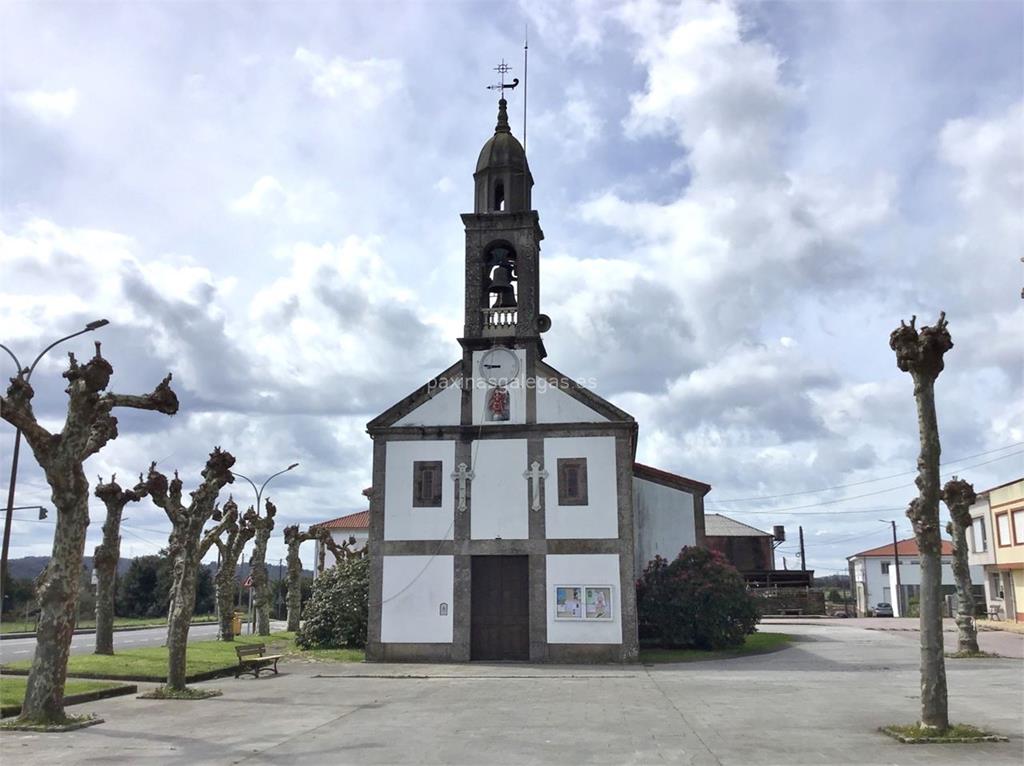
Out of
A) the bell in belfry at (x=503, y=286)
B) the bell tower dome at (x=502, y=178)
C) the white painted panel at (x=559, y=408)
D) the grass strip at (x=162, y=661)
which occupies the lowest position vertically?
the grass strip at (x=162, y=661)

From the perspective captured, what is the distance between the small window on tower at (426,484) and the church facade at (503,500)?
3 cm

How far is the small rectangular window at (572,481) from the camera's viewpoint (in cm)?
2678

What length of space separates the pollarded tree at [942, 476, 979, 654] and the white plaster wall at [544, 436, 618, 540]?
33.2ft

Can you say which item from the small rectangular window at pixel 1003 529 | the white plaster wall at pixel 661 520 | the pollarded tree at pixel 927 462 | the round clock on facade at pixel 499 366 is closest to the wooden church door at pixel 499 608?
the round clock on facade at pixel 499 366

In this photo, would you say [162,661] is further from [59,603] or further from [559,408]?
[559,408]

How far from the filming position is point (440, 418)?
92.0 feet

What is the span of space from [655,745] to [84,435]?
10.7 m

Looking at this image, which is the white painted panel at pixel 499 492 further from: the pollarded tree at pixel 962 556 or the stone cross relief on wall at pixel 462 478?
the pollarded tree at pixel 962 556

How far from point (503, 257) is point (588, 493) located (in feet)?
27.7

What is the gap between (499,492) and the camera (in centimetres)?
2711

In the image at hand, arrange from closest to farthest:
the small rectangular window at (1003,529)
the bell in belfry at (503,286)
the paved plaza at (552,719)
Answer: the paved plaza at (552,719) < the bell in belfry at (503,286) < the small rectangular window at (1003,529)

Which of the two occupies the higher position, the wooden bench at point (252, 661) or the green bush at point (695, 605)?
the green bush at point (695, 605)

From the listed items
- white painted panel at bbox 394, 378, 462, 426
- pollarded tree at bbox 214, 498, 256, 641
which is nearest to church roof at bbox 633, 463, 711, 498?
white painted panel at bbox 394, 378, 462, 426

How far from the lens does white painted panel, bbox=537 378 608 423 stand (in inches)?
1078
